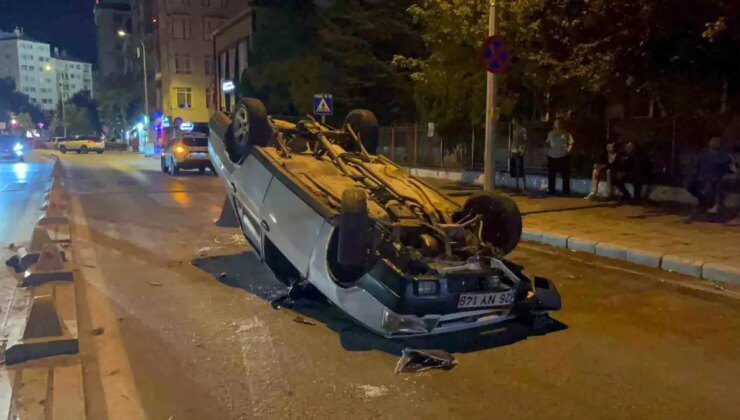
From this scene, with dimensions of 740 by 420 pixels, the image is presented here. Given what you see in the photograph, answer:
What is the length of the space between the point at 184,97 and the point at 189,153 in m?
41.5

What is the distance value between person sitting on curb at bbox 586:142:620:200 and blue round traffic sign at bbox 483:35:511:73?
384 centimetres

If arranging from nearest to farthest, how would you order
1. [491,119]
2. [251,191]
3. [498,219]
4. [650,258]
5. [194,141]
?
[498,219] < [251,191] < [650,258] < [491,119] < [194,141]

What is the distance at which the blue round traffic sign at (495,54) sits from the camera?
40.2ft

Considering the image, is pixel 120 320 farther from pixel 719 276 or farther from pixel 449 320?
pixel 719 276

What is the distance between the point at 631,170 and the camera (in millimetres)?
14328

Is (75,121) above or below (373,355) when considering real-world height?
above

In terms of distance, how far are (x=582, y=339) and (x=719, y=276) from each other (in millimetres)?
3229

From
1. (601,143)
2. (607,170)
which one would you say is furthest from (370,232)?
(601,143)

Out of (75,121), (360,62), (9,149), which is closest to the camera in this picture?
(360,62)

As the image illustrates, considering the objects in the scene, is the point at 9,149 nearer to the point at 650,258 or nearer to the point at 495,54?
the point at 495,54

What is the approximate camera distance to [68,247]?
32.7ft

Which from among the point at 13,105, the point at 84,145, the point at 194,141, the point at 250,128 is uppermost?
the point at 13,105

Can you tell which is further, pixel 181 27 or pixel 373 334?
pixel 181 27

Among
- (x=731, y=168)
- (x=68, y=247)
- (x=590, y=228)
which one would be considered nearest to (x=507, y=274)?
(x=590, y=228)
